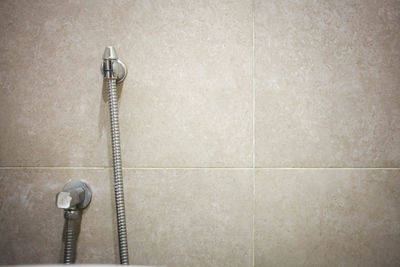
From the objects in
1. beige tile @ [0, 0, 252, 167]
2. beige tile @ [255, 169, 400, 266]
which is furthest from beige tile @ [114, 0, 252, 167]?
beige tile @ [255, 169, 400, 266]

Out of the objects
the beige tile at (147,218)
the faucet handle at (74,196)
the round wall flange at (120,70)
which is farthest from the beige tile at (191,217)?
the round wall flange at (120,70)

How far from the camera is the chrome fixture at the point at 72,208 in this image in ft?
1.70

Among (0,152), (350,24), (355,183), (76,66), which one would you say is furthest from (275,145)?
(0,152)

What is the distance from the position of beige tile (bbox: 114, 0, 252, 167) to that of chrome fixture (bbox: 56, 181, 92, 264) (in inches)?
6.1

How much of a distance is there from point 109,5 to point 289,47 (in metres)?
0.48

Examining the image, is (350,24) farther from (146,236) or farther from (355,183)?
(146,236)

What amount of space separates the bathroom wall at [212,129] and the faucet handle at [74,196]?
0.02 m

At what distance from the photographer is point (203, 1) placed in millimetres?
604

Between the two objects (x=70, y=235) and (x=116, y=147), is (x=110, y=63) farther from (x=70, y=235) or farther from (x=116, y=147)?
(x=70, y=235)

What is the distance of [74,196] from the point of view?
0.55 m

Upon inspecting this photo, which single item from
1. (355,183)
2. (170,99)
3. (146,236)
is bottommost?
(146,236)

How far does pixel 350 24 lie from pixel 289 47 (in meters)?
0.17

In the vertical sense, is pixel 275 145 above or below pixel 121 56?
below

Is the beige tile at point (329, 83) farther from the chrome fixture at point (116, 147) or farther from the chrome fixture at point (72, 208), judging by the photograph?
the chrome fixture at point (72, 208)
